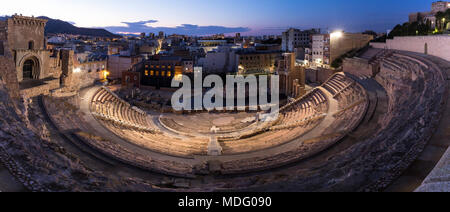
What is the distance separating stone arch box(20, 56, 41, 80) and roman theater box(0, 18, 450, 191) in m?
0.10

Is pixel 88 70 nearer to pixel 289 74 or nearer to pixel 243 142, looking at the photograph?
pixel 243 142

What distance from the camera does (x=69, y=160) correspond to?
947 centimetres

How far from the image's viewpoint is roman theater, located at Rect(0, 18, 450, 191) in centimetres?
793

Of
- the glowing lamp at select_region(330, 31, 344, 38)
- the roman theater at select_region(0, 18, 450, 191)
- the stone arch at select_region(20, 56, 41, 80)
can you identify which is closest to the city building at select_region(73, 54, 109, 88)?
the roman theater at select_region(0, 18, 450, 191)

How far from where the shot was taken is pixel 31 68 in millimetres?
21391

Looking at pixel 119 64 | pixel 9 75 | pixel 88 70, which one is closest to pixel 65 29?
pixel 119 64

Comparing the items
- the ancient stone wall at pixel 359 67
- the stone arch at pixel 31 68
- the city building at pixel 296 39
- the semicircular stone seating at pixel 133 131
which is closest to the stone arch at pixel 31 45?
the stone arch at pixel 31 68

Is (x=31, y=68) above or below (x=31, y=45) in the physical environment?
below

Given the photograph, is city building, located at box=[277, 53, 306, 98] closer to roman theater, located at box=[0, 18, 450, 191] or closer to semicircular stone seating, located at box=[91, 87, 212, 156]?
roman theater, located at box=[0, 18, 450, 191]

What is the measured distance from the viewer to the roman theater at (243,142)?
7.93 m

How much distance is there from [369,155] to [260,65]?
49.3 m

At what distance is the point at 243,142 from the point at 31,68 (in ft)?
55.5

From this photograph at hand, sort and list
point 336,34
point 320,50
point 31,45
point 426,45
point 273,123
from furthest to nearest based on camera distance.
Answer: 1. point 320,50
2. point 336,34
3. point 426,45
4. point 273,123
5. point 31,45

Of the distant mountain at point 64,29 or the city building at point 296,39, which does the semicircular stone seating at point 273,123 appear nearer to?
the city building at point 296,39
